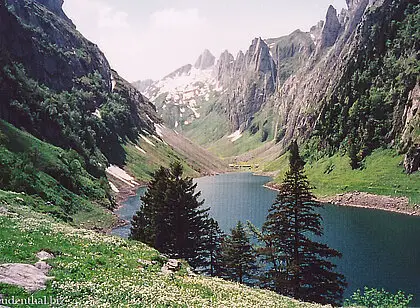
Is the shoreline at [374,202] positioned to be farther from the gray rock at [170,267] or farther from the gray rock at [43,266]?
the gray rock at [43,266]

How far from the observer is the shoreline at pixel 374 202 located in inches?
3912

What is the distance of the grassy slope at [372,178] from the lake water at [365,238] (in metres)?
11.7

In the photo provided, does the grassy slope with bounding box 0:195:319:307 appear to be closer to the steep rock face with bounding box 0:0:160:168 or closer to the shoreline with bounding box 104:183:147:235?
the shoreline with bounding box 104:183:147:235

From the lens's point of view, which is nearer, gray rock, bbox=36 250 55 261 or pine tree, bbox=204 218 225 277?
gray rock, bbox=36 250 55 261

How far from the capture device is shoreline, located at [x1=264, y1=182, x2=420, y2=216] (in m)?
99.4

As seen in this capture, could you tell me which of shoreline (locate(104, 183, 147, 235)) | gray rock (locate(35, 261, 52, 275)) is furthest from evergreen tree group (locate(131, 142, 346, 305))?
gray rock (locate(35, 261, 52, 275))

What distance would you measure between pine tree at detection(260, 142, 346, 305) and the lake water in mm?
9770

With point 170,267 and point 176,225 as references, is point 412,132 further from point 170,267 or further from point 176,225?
point 170,267

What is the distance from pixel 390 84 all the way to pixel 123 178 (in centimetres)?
12264

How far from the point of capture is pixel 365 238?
246 ft

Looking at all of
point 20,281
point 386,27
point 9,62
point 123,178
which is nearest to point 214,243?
point 20,281

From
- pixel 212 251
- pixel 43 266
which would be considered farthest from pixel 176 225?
pixel 43 266

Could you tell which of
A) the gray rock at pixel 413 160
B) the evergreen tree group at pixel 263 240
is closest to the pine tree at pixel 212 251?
the evergreen tree group at pixel 263 240

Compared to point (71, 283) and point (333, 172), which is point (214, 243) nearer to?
point (71, 283)
